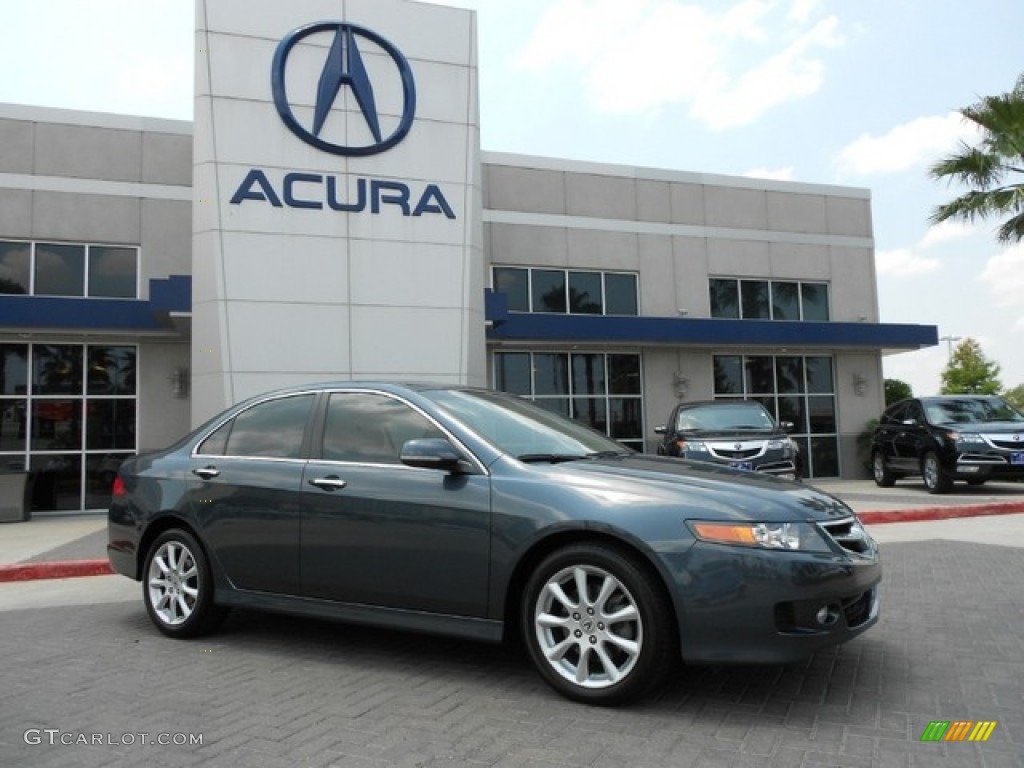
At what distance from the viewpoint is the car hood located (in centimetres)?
362

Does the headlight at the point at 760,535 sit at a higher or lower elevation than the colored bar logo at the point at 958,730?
higher

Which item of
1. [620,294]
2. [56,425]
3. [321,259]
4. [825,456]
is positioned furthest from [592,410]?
[56,425]

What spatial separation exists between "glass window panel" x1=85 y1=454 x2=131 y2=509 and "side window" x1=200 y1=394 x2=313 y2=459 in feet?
35.4

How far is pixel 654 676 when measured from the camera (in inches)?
139

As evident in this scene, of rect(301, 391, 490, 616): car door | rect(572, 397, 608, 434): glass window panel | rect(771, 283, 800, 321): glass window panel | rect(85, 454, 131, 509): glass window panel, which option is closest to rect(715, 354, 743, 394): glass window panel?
rect(771, 283, 800, 321): glass window panel

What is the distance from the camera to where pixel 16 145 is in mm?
14719

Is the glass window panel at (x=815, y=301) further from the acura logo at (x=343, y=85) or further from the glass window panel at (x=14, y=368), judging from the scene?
the glass window panel at (x=14, y=368)

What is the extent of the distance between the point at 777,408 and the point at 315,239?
1162 cm

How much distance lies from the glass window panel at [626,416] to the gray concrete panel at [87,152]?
10.7m

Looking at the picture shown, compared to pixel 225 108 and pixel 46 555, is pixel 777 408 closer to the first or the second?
pixel 225 108

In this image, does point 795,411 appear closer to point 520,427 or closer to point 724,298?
point 724,298

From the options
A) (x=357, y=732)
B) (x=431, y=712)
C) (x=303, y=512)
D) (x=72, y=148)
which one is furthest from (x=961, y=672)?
(x=72, y=148)

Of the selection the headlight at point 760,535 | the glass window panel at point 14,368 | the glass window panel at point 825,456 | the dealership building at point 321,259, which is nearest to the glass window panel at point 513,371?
the dealership building at point 321,259

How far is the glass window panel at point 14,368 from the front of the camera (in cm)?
1429
